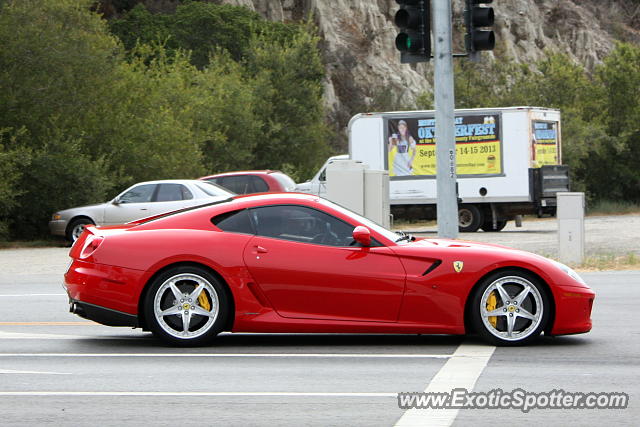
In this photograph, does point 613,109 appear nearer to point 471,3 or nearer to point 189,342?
point 471,3

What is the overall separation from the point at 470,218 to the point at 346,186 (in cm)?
1422

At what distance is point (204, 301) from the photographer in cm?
963

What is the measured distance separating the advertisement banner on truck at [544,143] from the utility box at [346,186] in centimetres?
1424

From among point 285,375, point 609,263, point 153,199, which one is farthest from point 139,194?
point 285,375

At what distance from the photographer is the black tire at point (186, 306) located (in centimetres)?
960

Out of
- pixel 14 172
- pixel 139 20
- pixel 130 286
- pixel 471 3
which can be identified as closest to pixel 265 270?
pixel 130 286

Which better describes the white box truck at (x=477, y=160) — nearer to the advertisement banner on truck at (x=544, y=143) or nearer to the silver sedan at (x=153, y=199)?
the advertisement banner on truck at (x=544, y=143)

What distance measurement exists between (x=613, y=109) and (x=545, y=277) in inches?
1746

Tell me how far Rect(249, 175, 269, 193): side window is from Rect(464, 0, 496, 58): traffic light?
13956 millimetres

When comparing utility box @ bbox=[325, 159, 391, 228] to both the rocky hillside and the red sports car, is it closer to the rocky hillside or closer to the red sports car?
the red sports car

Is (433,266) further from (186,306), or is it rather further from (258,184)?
(258,184)

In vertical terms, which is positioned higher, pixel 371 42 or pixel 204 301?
pixel 371 42

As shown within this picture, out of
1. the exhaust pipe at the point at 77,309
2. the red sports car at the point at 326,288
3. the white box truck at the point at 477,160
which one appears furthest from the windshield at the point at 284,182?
the red sports car at the point at 326,288

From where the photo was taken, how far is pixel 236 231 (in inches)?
390
